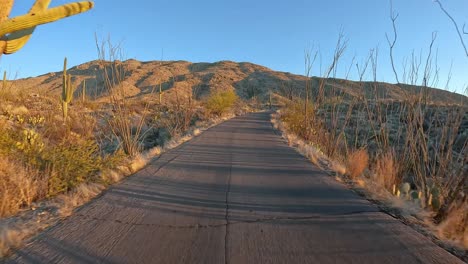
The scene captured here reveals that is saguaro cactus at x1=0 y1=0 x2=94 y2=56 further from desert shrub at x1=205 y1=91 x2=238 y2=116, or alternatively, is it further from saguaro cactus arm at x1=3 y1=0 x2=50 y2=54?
desert shrub at x1=205 y1=91 x2=238 y2=116

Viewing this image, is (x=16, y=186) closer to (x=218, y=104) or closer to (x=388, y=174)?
(x=388, y=174)

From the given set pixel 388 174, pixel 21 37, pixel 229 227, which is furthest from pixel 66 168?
pixel 388 174

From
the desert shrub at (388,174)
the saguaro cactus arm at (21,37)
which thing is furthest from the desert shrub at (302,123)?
the saguaro cactus arm at (21,37)

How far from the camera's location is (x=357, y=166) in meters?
8.68

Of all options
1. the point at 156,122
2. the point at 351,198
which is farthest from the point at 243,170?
the point at 156,122

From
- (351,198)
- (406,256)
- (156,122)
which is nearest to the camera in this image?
(406,256)

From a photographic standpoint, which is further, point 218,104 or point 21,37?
point 218,104

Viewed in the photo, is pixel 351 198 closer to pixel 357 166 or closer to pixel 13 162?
pixel 357 166

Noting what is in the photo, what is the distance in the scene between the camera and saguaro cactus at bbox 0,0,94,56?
6367mm

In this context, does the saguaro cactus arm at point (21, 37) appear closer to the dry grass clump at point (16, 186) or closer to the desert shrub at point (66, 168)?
the desert shrub at point (66, 168)

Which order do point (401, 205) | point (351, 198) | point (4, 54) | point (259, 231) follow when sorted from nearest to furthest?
point (259, 231), point (401, 205), point (351, 198), point (4, 54)

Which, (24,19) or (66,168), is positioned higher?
(24,19)

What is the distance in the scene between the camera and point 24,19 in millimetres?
6500

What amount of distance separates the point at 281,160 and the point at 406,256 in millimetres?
6706
